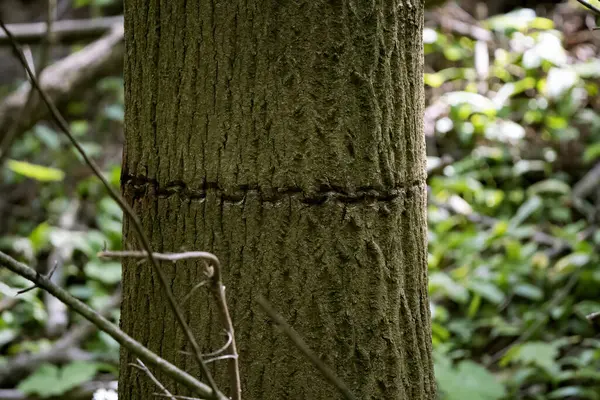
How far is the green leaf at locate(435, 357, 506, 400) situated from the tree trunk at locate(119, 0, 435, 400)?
4.71 ft

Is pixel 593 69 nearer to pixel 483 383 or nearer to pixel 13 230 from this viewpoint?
pixel 483 383

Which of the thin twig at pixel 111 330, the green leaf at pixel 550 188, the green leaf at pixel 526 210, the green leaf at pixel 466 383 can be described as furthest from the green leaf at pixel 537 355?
the thin twig at pixel 111 330

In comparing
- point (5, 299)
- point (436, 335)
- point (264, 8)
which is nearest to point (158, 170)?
point (264, 8)

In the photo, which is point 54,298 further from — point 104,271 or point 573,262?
Answer: point 573,262

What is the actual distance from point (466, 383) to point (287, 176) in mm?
1782

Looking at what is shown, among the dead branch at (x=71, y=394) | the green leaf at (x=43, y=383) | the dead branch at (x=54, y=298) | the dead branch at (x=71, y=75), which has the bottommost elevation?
the dead branch at (x=71, y=394)

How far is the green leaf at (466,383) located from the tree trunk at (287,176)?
144 cm

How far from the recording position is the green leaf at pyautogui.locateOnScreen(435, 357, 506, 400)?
2.48m

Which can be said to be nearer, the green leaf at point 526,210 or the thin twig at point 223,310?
the thin twig at point 223,310

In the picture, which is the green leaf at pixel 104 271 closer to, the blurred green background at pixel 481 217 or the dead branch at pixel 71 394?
the blurred green background at pixel 481 217

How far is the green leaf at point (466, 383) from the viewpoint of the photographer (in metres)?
2.48

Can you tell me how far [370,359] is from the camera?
112 centimetres

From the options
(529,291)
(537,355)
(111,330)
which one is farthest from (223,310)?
(529,291)

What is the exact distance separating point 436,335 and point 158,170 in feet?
6.97
